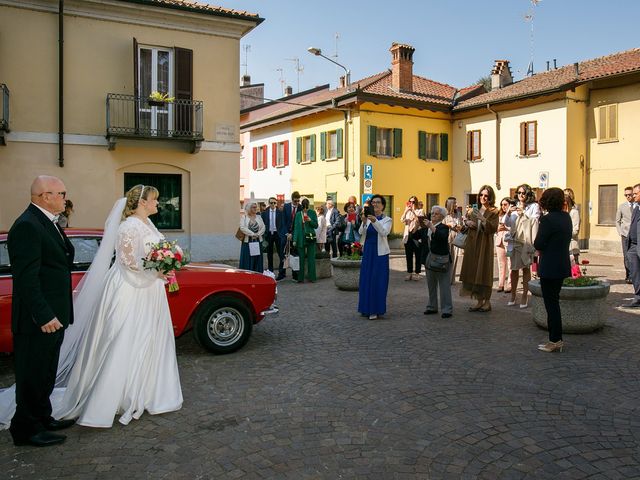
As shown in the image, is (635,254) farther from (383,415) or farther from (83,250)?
(83,250)

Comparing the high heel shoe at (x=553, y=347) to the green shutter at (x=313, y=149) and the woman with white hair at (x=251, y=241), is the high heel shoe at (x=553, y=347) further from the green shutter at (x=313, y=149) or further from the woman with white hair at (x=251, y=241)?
the green shutter at (x=313, y=149)

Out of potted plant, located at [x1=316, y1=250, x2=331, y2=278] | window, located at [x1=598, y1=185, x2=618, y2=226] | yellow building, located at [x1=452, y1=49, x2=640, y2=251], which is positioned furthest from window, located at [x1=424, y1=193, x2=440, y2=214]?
potted plant, located at [x1=316, y1=250, x2=331, y2=278]

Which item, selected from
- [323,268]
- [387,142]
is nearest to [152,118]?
[323,268]

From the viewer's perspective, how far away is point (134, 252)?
16.4ft

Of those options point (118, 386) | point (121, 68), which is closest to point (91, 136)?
point (121, 68)

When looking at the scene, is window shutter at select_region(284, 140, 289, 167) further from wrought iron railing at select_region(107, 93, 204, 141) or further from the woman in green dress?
A: the woman in green dress

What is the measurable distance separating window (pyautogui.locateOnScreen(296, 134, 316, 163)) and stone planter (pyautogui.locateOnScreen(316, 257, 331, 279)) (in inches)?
656

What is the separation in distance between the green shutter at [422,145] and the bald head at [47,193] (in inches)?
1017

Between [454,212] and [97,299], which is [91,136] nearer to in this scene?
[454,212]

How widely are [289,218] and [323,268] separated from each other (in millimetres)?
1600

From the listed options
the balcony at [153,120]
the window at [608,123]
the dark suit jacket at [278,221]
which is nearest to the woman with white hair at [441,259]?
the dark suit jacket at [278,221]

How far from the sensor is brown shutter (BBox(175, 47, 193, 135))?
18.3m

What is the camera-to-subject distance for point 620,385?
225 inches

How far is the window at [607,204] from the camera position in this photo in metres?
23.7
